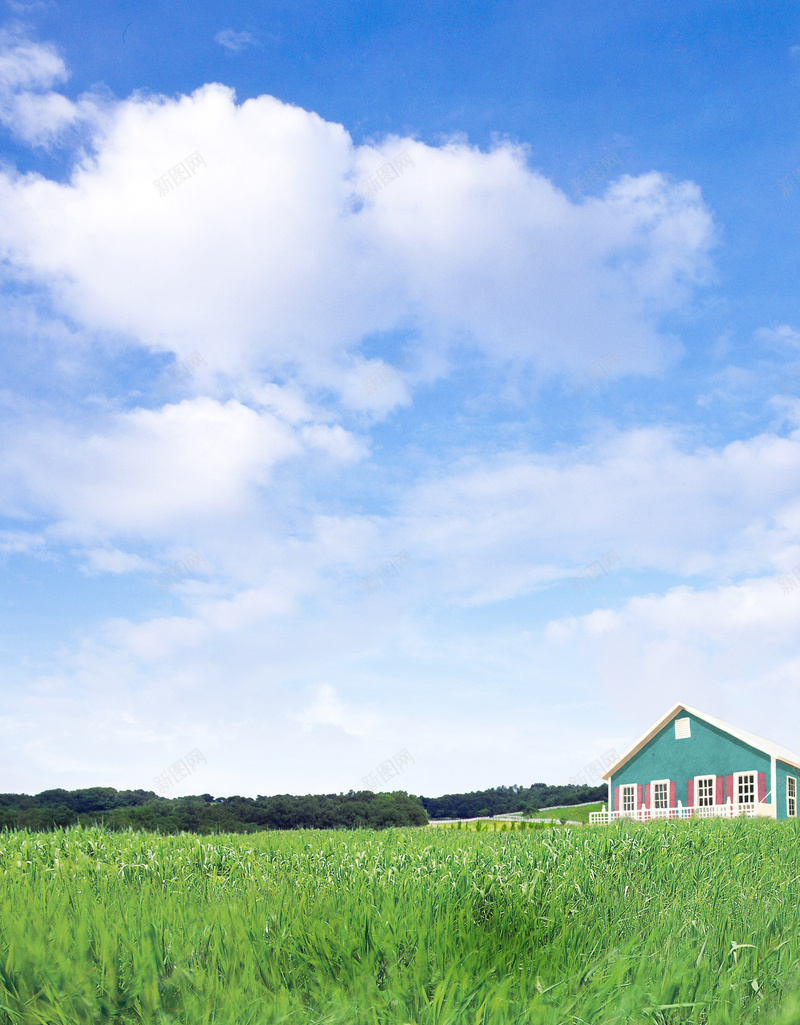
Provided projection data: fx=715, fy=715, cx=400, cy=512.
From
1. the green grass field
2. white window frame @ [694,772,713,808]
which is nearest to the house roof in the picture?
white window frame @ [694,772,713,808]

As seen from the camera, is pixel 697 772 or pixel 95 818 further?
pixel 697 772

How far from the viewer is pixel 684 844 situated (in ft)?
32.3

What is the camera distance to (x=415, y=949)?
412cm

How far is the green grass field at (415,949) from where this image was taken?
335 centimetres

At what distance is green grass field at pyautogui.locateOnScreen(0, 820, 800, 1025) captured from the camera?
3.35 meters

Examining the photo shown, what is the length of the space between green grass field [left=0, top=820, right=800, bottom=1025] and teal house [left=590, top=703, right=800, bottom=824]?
22996 mm

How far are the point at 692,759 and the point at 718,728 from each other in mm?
1800

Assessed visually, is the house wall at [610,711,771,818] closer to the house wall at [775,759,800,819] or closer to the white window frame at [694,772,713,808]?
the house wall at [775,759,800,819]

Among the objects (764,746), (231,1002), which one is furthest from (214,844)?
(764,746)

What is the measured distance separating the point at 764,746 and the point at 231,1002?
29.7 metres

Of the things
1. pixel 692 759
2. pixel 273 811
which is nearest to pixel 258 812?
pixel 273 811

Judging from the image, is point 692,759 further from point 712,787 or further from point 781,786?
point 781,786

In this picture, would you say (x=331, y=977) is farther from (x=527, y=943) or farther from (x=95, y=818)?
(x=95, y=818)

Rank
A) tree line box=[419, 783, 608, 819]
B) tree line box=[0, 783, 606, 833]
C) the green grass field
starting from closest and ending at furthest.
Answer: the green grass field
tree line box=[0, 783, 606, 833]
tree line box=[419, 783, 608, 819]
